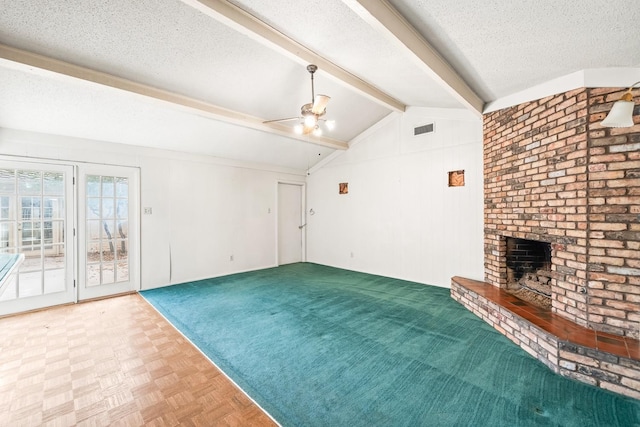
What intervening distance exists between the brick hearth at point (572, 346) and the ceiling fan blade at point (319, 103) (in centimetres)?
287

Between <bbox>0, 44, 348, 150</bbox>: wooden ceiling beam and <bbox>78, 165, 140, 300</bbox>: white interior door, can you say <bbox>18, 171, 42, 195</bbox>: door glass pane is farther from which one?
<bbox>0, 44, 348, 150</bbox>: wooden ceiling beam

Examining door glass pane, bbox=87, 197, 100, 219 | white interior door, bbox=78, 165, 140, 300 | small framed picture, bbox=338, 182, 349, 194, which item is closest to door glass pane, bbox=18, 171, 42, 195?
white interior door, bbox=78, 165, 140, 300

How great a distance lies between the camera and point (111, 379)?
2.13 meters

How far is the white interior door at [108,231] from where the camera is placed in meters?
4.05

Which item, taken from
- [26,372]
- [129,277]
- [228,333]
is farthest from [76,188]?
[228,333]

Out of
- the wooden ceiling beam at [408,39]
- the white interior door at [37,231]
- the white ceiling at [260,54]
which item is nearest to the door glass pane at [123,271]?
the white interior door at [37,231]

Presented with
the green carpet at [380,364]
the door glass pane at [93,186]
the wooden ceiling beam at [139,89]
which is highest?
the wooden ceiling beam at [139,89]

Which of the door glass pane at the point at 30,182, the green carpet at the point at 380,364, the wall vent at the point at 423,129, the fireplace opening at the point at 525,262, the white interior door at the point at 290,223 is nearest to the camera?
the green carpet at the point at 380,364

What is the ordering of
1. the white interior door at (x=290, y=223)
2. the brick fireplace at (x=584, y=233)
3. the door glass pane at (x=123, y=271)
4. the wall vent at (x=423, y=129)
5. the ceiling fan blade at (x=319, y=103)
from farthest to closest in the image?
the white interior door at (x=290, y=223) < the wall vent at (x=423, y=129) < the door glass pane at (x=123, y=271) < the ceiling fan blade at (x=319, y=103) < the brick fireplace at (x=584, y=233)

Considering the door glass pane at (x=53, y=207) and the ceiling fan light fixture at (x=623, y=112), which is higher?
the ceiling fan light fixture at (x=623, y=112)

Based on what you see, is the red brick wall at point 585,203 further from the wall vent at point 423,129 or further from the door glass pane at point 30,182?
the door glass pane at point 30,182

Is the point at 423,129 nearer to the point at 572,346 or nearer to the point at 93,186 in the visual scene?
the point at 572,346

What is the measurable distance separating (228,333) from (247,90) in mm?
2975

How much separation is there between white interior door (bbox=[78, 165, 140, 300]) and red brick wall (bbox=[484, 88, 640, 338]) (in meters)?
5.67
